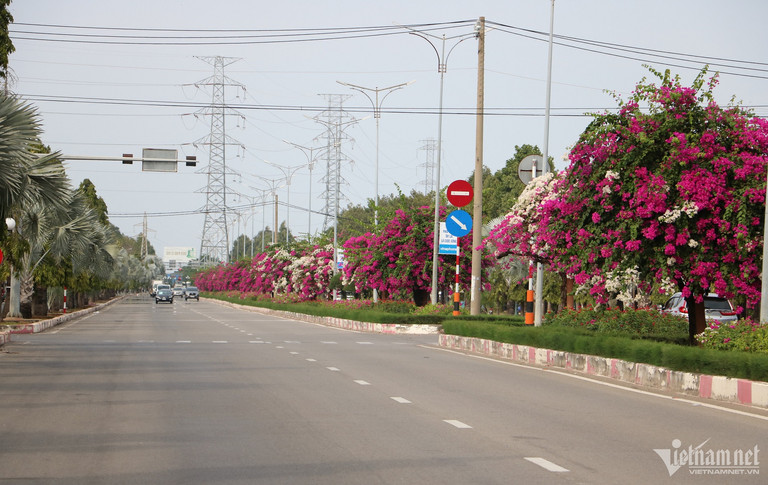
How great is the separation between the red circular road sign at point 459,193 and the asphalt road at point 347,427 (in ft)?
44.5

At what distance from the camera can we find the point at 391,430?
11156 mm

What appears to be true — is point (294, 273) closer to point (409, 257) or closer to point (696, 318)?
point (409, 257)

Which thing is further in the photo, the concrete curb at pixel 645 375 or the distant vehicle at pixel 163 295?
the distant vehicle at pixel 163 295

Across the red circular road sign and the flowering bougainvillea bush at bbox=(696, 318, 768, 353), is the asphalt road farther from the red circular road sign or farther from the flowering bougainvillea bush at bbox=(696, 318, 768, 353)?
the red circular road sign

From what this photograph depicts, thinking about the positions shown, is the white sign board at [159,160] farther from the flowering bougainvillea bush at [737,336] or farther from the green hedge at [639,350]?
the flowering bougainvillea bush at [737,336]

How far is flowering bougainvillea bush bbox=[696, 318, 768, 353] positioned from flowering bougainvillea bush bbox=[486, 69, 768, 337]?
1.63 meters

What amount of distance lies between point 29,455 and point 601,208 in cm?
1349

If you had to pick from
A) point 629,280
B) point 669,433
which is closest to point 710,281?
point 629,280

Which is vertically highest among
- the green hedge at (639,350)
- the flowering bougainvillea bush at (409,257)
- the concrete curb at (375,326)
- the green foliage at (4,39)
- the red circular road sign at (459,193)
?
the green foliage at (4,39)

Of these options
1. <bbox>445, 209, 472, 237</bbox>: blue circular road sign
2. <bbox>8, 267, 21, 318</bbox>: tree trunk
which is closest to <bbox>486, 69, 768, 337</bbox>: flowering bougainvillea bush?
<bbox>445, 209, 472, 237</bbox>: blue circular road sign

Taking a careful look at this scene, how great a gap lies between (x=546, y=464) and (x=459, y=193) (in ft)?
83.8

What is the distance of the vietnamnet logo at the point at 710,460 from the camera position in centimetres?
893

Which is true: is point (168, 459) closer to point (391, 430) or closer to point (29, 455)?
point (29, 455)

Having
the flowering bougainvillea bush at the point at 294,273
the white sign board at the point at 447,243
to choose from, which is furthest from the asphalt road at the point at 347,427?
the flowering bougainvillea bush at the point at 294,273
